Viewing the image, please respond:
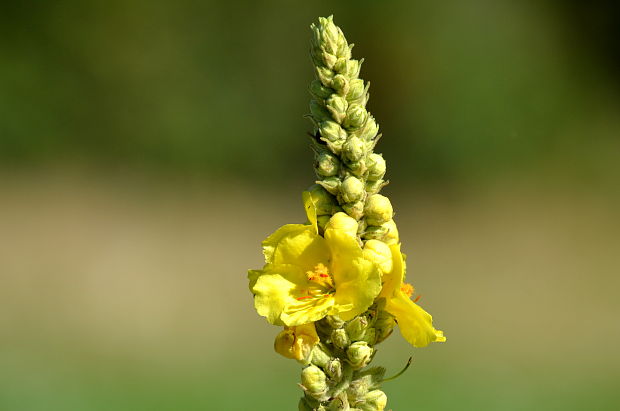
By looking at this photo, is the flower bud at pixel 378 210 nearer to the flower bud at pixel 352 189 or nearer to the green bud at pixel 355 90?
the flower bud at pixel 352 189

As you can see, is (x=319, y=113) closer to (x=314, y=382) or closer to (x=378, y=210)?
(x=378, y=210)

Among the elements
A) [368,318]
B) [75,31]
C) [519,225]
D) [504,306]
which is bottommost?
[368,318]

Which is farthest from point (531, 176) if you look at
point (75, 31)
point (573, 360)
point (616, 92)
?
point (75, 31)

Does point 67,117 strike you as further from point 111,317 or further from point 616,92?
point 616,92

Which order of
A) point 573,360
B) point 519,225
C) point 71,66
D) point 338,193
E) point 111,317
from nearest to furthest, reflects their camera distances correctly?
1. point 338,193
2. point 573,360
3. point 111,317
4. point 519,225
5. point 71,66

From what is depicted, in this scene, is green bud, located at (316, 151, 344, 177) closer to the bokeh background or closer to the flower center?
the flower center

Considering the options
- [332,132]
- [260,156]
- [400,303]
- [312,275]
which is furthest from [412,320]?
[260,156]

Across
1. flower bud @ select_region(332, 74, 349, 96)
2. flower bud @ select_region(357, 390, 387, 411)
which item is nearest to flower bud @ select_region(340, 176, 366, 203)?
flower bud @ select_region(332, 74, 349, 96)
